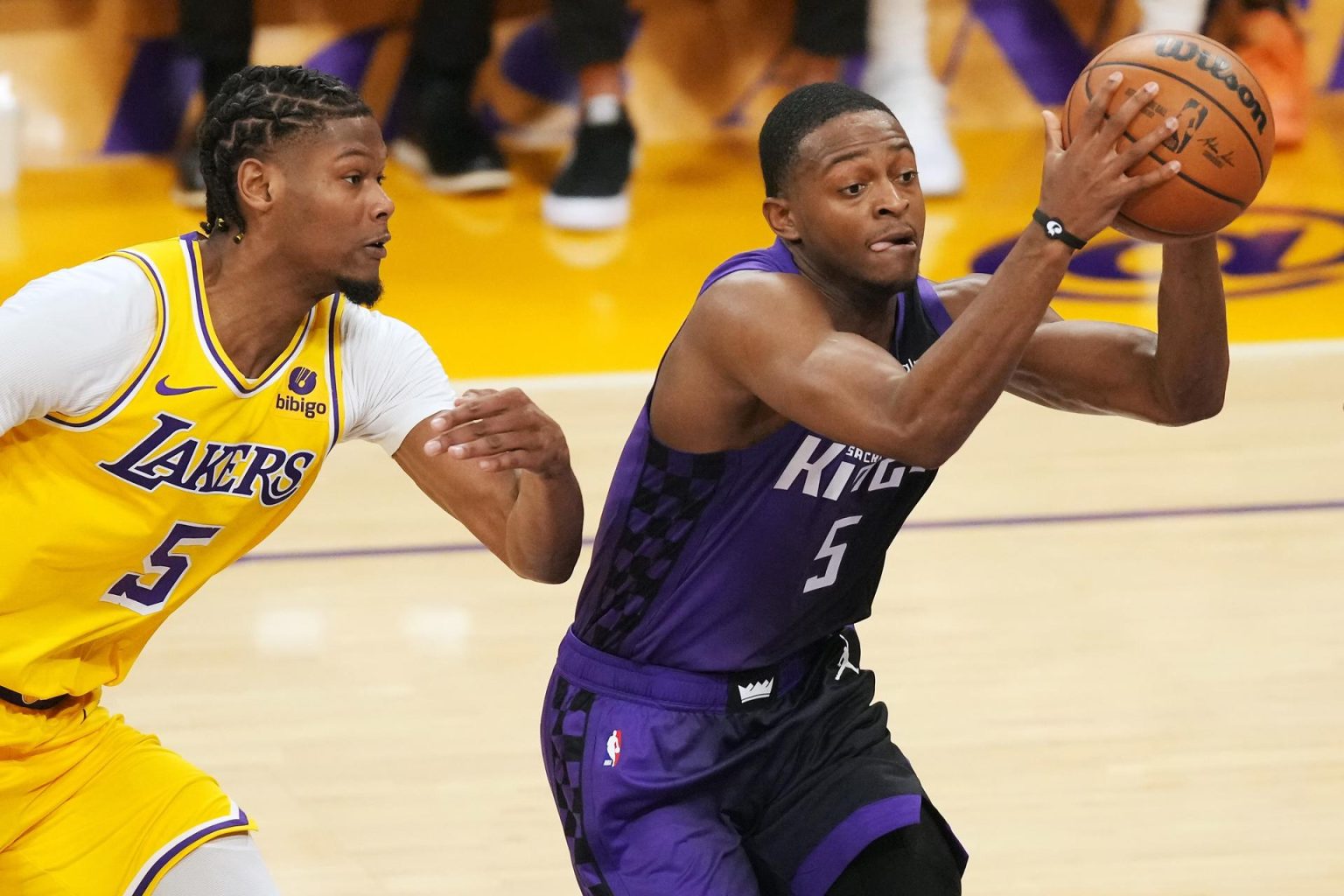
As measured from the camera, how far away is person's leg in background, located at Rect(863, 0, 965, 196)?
26.7ft

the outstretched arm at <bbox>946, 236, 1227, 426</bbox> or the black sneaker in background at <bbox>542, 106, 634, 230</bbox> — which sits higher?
the outstretched arm at <bbox>946, 236, 1227, 426</bbox>

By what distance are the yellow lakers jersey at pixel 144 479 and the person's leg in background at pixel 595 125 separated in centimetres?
472

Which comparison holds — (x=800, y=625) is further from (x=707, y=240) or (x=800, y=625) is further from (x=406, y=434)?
(x=707, y=240)

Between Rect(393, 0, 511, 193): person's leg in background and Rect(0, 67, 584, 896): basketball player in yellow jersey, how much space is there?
4.85m

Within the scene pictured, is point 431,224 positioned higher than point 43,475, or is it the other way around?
point 43,475

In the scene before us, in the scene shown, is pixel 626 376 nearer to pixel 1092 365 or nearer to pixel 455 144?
pixel 455 144

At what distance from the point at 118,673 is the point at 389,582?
6.95 ft

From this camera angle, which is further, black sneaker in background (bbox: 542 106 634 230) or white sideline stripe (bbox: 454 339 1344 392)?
black sneaker in background (bbox: 542 106 634 230)

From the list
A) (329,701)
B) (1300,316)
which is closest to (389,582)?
(329,701)

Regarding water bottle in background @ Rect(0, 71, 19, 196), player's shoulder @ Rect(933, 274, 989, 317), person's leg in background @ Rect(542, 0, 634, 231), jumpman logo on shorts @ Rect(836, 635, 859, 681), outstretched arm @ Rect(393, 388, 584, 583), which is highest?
player's shoulder @ Rect(933, 274, 989, 317)

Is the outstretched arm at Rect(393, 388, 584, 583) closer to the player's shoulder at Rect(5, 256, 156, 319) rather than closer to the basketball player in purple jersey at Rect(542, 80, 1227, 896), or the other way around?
the basketball player in purple jersey at Rect(542, 80, 1227, 896)

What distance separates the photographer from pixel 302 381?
3342 millimetres

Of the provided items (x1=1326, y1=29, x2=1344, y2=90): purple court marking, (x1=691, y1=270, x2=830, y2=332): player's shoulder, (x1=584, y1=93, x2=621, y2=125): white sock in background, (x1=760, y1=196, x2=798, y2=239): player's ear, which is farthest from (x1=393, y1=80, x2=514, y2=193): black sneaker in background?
(x1=691, y1=270, x2=830, y2=332): player's shoulder

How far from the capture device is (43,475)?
127 inches
